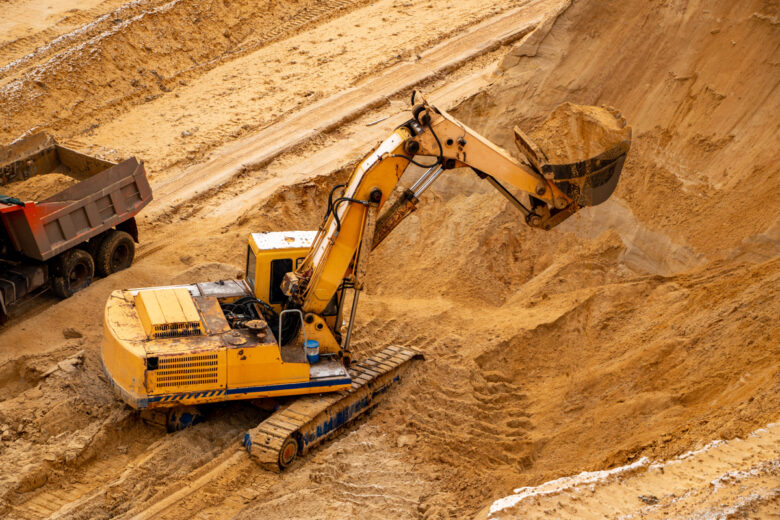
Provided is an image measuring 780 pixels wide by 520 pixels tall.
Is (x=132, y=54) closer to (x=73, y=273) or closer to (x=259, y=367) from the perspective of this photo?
(x=73, y=273)

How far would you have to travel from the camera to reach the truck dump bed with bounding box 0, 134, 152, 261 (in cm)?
1208

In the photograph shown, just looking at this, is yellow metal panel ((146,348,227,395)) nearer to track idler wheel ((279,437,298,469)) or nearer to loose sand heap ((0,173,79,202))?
track idler wheel ((279,437,298,469))

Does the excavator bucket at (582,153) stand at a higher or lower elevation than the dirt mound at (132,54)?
lower

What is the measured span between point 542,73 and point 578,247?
344cm

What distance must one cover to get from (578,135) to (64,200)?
7559 millimetres

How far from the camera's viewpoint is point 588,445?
9617 mm

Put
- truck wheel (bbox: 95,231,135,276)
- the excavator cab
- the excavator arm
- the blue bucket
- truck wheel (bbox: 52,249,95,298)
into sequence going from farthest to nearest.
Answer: truck wheel (bbox: 95,231,135,276) < truck wheel (bbox: 52,249,95,298) < the excavator cab < the blue bucket < the excavator arm

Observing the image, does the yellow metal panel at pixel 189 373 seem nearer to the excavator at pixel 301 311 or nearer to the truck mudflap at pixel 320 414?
the excavator at pixel 301 311

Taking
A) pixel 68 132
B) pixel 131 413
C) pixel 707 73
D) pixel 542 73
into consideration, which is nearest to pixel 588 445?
pixel 131 413

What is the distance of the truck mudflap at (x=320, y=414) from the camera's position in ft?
31.3

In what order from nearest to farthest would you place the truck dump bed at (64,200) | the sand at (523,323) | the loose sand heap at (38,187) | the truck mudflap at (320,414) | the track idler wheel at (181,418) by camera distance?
the sand at (523,323), the truck mudflap at (320,414), the track idler wheel at (181,418), the truck dump bed at (64,200), the loose sand heap at (38,187)

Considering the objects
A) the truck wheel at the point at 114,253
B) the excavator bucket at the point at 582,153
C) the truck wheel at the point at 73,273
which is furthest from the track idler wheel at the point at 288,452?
the truck wheel at the point at 114,253

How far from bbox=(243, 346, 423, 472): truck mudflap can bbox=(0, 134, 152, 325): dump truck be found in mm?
4620

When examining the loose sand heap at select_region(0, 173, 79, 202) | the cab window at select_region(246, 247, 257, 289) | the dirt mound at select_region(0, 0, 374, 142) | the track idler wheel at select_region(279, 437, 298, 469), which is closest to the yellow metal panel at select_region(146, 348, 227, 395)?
the track idler wheel at select_region(279, 437, 298, 469)
